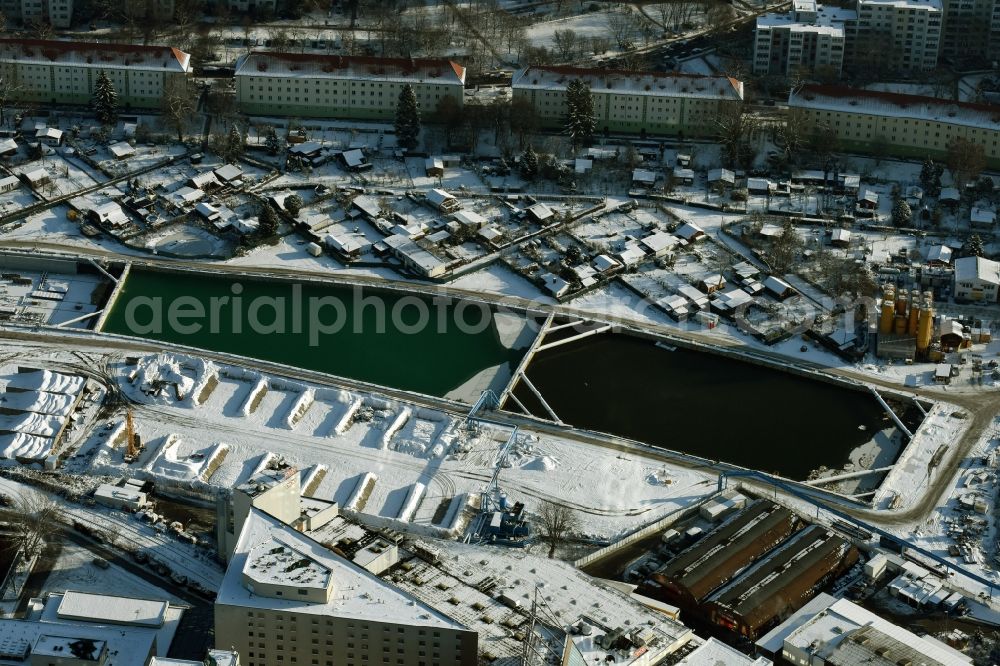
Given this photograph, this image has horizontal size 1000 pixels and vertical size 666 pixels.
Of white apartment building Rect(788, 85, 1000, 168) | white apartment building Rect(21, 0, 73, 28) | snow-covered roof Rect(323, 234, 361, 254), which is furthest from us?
white apartment building Rect(21, 0, 73, 28)

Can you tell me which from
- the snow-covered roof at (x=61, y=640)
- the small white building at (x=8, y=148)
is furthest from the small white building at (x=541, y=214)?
the snow-covered roof at (x=61, y=640)

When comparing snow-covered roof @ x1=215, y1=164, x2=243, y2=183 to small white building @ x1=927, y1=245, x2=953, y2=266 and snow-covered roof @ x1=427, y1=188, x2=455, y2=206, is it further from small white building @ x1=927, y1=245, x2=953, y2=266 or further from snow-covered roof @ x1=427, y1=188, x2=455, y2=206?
small white building @ x1=927, y1=245, x2=953, y2=266

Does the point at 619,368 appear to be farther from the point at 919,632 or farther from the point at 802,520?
the point at 919,632

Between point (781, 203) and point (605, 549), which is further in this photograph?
point (781, 203)

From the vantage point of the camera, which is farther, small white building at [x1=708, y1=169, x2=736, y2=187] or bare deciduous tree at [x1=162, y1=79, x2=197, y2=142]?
bare deciduous tree at [x1=162, y1=79, x2=197, y2=142]

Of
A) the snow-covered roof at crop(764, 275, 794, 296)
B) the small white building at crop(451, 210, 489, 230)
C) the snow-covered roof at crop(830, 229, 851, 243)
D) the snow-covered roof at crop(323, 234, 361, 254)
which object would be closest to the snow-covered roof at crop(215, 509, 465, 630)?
the snow-covered roof at crop(323, 234, 361, 254)

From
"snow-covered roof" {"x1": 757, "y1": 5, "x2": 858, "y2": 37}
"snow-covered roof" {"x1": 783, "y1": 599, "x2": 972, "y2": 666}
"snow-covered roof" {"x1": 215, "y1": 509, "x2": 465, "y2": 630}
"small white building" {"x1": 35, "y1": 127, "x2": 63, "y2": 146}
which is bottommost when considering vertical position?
"snow-covered roof" {"x1": 783, "y1": 599, "x2": 972, "y2": 666}

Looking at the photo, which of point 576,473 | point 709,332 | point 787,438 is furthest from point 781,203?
point 576,473
